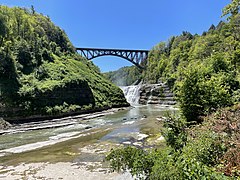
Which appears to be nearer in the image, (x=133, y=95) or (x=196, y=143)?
(x=196, y=143)

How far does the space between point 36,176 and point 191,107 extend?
11.5 metres

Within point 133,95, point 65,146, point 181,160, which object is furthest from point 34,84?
point 133,95

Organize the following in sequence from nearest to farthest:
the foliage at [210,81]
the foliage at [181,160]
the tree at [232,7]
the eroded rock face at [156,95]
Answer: the foliage at [181,160]
the tree at [232,7]
the foliage at [210,81]
the eroded rock face at [156,95]

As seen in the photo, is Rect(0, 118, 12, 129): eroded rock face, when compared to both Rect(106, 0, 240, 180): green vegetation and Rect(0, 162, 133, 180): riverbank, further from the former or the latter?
Rect(106, 0, 240, 180): green vegetation

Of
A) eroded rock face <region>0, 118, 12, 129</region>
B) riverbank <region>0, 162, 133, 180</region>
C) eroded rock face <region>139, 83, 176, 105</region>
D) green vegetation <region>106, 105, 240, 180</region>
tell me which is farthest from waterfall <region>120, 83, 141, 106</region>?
green vegetation <region>106, 105, 240, 180</region>

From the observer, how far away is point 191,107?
1753 cm

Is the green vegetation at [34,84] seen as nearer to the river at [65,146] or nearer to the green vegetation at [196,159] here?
the river at [65,146]

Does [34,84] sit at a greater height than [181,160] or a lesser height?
greater

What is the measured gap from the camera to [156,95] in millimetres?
67625

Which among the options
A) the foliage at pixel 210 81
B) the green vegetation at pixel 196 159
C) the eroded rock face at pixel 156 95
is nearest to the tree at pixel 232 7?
the foliage at pixel 210 81

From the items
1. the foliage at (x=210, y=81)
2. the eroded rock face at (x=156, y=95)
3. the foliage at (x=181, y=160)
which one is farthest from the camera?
the eroded rock face at (x=156, y=95)

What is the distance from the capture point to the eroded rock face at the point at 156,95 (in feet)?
206

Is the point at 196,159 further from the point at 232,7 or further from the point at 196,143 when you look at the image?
the point at 232,7

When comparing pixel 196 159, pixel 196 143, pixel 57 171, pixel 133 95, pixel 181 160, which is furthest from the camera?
pixel 133 95
